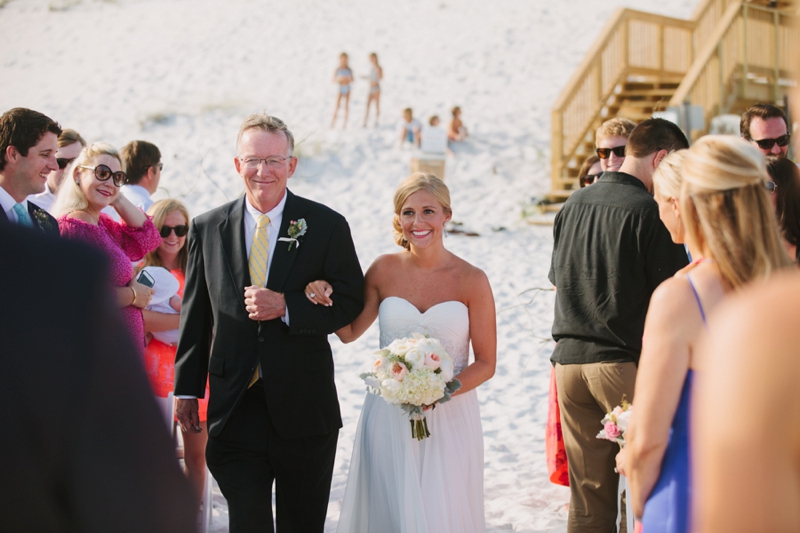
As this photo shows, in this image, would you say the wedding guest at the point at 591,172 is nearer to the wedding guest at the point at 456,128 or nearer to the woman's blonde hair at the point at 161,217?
the woman's blonde hair at the point at 161,217

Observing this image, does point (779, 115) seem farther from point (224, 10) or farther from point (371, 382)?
point (224, 10)

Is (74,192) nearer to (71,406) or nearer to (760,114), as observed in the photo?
(71,406)

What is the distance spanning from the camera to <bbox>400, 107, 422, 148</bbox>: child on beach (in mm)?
17778

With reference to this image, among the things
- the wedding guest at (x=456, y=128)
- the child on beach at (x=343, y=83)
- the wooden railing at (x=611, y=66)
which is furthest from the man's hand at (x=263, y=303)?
the child on beach at (x=343, y=83)

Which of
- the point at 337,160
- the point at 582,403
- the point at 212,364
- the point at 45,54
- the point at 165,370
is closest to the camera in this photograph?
the point at 212,364

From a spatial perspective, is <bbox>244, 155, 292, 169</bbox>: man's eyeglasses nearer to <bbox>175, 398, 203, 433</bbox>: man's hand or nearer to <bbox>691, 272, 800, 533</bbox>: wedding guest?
<bbox>175, 398, 203, 433</bbox>: man's hand

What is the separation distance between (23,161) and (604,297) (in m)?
2.91

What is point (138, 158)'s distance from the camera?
5.72 meters

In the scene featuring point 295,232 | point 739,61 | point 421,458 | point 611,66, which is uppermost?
point 611,66

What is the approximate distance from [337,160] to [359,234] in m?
4.33

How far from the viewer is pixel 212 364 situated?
3787mm

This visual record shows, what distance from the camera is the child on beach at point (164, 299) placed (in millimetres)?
4895

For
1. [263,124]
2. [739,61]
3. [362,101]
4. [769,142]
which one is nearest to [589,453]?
[263,124]

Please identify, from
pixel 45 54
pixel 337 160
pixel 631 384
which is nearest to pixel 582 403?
pixel 631 384
